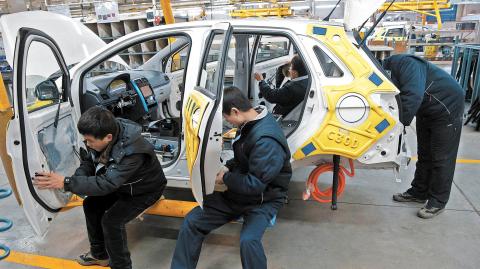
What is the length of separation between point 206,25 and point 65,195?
166 cm

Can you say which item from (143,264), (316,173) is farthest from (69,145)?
(316,173)

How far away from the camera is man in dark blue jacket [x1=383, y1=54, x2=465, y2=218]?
105 inches

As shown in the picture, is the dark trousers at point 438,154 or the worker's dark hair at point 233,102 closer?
the worker's dark hair at point 233,102

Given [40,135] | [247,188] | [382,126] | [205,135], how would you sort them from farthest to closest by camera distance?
1. [382,126]
2. [40,135]
3. [247,188]
4. [205,135]

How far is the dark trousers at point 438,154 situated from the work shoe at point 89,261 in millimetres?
2765

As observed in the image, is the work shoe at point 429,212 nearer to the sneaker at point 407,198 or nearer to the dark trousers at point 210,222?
the sneaker at point 407,198

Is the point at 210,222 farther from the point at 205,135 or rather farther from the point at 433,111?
the point at 433,111

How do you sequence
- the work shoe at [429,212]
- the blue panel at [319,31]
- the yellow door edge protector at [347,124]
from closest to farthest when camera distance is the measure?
the yellow door edge protector at [347,124]
the blue panel at [319,31]
the work shoe at [429,212]

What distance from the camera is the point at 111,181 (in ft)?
7.00

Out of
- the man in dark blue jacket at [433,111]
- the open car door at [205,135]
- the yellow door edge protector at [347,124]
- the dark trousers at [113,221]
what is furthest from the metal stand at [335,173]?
the dark trousers at [113,221]

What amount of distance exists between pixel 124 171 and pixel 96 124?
0.33 m

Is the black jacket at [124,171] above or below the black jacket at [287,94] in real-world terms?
below

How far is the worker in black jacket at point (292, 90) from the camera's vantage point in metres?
3.40

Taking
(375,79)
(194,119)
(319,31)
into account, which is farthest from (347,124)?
(194,119)
